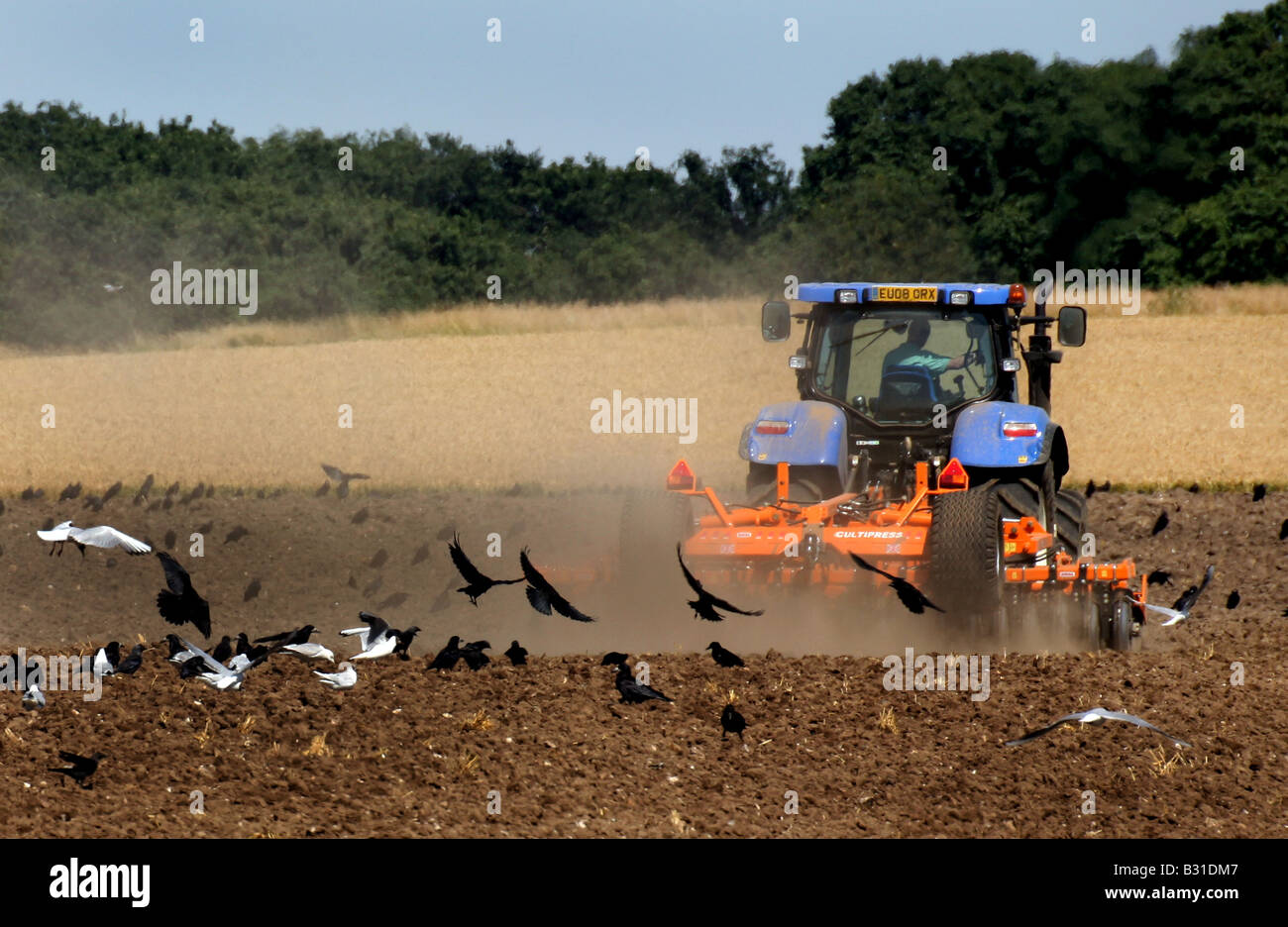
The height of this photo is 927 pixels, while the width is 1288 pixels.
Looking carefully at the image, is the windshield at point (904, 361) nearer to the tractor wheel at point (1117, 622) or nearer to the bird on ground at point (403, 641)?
the tractor wheel at point (1117, 622)

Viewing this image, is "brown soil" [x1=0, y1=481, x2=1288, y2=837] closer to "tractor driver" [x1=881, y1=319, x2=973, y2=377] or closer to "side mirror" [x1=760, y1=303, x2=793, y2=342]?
"side mirror" [x1=760, y1=303, x2=793, y2=342]

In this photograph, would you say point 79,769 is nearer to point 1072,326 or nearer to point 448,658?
point 448,658

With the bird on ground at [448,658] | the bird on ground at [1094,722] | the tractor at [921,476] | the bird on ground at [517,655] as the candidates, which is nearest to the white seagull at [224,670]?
the bird on ground at [448,658]

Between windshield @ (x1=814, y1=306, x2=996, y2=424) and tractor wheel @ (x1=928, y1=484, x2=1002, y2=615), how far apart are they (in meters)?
1.65

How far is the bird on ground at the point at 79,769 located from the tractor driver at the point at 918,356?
5801 mm

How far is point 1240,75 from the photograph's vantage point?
49375 millimetres

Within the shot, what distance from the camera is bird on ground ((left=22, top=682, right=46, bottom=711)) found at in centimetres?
707

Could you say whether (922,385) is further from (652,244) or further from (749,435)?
(652,244)

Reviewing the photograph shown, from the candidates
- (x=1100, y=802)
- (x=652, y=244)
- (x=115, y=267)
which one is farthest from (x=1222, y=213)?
(x=1100, y=802)

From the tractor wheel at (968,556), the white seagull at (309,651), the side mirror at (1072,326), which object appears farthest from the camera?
the side mirror at (1072,326)

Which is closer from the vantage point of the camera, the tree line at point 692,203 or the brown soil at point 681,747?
the brown soil at point 681,747

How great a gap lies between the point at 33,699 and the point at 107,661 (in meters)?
0.49

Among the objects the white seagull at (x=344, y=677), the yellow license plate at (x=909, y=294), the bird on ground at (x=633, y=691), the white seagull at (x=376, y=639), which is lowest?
the bird on ground at (x=633, y=691)

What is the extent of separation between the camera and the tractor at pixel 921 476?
838 centimetres
